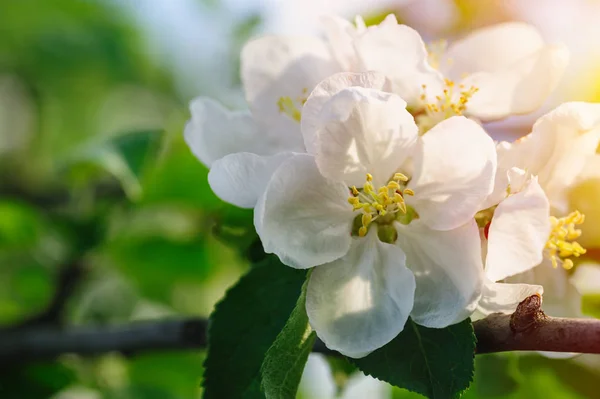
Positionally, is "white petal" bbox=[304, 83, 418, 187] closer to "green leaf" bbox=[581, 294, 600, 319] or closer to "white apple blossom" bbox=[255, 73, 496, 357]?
"white apple blossom" bbox=[255, 73, 496, 357]

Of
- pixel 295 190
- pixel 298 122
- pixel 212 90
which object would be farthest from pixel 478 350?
pixel 212 90

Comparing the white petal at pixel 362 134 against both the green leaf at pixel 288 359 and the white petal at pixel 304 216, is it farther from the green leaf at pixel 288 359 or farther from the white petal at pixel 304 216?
the green leaf at pixel 288 359

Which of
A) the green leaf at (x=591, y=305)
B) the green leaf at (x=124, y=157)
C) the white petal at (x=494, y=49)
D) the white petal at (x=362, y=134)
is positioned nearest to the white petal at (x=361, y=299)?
the white petal at (x=362, y=134)

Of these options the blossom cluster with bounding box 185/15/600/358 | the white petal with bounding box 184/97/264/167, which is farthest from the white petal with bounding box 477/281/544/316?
the white petal with bounding box 184/97/264/167

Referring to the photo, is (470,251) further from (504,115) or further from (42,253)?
(42,253)

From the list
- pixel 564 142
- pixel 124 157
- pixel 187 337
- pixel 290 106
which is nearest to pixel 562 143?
pixel 564 142

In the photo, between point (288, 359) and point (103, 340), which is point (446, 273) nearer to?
point (288, 359)

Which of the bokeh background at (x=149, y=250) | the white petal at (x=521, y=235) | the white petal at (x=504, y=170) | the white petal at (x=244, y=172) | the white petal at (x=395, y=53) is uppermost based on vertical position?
the white petal at (x=395, y=53)
